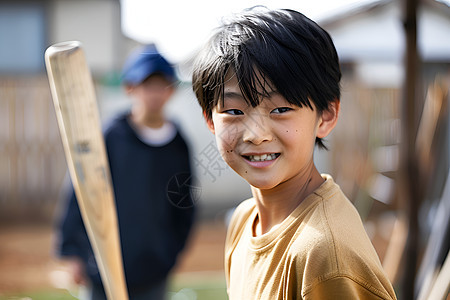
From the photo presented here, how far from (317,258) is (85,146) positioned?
0.61 meters

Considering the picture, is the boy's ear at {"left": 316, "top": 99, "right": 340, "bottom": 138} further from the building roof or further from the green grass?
the building roof

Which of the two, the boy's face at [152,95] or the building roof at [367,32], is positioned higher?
the boy's face at [152,95]

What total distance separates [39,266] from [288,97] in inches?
204

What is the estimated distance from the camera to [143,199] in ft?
7.63

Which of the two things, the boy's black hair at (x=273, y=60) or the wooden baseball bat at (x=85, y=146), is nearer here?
the boy's black hair at (x=273, y=60)

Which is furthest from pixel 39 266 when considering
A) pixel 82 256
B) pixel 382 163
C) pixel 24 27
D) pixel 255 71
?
pixel 255 71

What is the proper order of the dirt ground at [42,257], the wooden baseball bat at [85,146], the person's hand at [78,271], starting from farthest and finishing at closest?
the dirt ground at [42,257] → the person's hand at [78,271] → the wooden baseball bat at [85,146]

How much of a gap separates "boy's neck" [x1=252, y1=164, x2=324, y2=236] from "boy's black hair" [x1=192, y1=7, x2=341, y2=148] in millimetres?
127

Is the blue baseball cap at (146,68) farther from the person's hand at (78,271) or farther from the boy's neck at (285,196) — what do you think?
the boy's neck at (285,196)

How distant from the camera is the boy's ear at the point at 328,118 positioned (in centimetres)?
94

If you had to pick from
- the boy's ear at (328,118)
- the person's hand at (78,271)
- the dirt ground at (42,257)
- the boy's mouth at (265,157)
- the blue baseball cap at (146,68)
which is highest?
the boy's ear at (328,118)

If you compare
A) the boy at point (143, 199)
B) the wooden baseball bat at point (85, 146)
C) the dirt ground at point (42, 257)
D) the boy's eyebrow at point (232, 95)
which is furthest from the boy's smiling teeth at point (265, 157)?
the dirt ground at point (42, 257)

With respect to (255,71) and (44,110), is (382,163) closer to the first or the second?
(44,110)

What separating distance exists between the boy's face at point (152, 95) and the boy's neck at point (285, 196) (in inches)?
58.0
